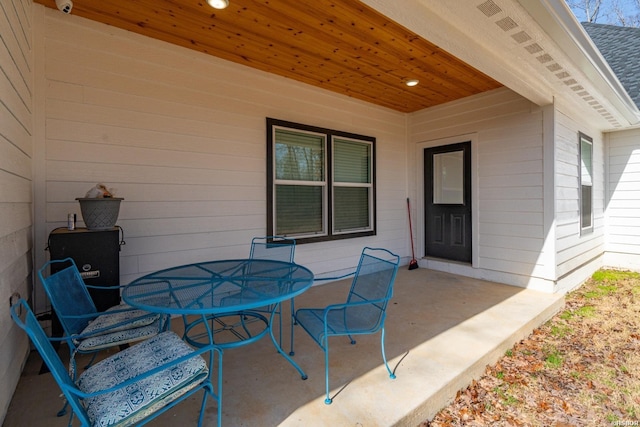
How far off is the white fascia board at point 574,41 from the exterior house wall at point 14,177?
3.27m

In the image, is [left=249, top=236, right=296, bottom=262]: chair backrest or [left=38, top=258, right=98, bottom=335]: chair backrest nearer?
[left=38, top=258, right=98, bottom=335]: chair backrest

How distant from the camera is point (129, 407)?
4.07 ft

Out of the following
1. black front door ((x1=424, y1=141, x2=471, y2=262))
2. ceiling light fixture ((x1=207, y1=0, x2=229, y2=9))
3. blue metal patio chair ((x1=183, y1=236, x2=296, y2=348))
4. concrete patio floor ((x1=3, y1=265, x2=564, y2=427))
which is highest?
ceiling light fixture ((x1=207, y1=0, x2=229, y2=9))

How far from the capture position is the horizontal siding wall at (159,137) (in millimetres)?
2619

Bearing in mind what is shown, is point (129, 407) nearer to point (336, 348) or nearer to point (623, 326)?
point (336, 348)

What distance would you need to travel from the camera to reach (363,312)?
88.5 inches

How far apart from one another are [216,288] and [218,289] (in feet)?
0.05

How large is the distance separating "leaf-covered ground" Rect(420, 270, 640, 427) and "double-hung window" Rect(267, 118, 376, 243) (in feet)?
8.42

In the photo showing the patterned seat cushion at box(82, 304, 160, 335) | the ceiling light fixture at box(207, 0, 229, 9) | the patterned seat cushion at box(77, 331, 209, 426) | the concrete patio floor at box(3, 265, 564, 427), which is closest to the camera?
the patterned seat cushion at box(77, 331, 209, 426)

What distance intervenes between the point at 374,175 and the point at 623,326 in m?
Answer: 3.46

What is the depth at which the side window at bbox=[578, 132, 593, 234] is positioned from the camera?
4799 millimetres

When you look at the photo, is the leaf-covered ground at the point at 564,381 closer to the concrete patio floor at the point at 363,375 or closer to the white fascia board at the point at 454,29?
the concrete patio floor at the point at 363,375

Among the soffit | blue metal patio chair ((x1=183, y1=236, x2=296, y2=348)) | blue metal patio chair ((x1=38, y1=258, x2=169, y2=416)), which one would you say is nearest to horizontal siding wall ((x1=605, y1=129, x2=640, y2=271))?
the soffit

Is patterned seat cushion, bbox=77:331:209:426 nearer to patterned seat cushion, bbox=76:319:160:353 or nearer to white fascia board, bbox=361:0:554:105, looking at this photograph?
patterned seat cushion, bbox=76:319:160:353
